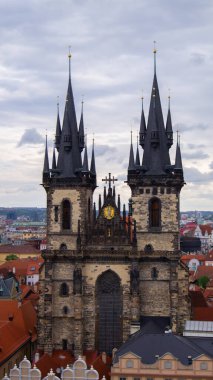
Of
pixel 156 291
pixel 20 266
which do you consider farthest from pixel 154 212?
pixel 20 266

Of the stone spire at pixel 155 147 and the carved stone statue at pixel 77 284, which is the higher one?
the stone spire at pixel 155 147

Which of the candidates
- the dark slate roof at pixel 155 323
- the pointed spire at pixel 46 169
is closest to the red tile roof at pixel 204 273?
the dark slate roof at pixel 155 323

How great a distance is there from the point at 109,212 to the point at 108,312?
1054cm

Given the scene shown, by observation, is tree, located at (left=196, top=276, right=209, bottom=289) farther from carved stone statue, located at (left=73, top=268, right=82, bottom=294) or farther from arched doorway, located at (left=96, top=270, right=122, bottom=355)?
carved stone statue, located at (left=73, top=268, right=82, bottom=294)

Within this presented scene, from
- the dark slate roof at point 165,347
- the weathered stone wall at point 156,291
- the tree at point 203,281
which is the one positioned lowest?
the dark slate roof at point 165,347

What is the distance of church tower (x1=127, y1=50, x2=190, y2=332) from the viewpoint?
2702 inches

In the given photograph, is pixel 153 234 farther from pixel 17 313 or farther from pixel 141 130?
pixel 17 313

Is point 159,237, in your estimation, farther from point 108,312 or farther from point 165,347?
point 165,347

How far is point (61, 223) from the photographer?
235ft

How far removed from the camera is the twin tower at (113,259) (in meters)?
68.8

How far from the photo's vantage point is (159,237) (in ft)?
227

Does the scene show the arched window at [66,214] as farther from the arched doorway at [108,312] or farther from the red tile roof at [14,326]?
the red tile roof at [14,326]

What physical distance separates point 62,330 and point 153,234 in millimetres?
14041

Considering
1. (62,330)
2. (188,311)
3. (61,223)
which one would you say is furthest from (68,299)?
(188,311)
